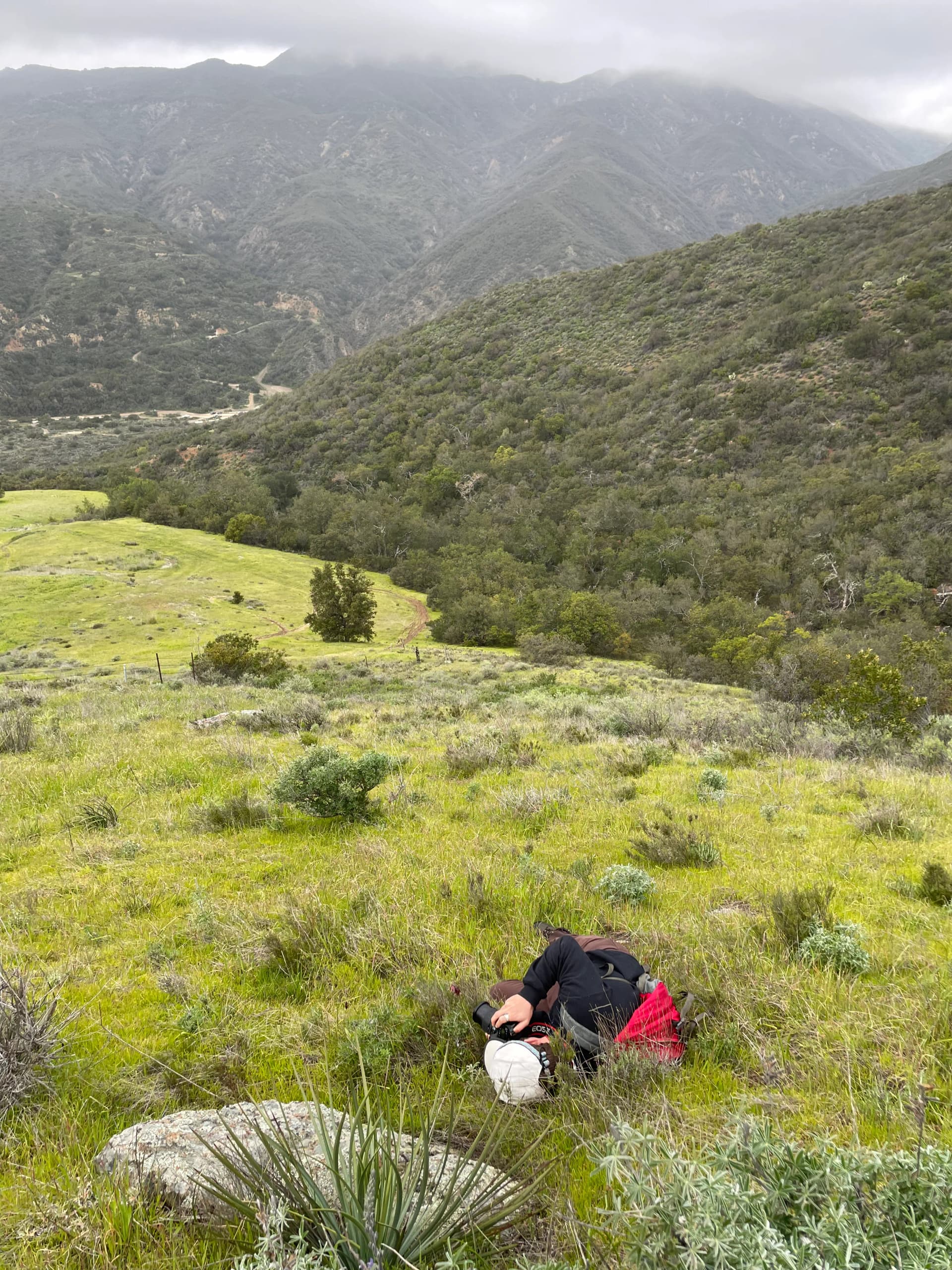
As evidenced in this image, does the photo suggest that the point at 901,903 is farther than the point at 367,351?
No

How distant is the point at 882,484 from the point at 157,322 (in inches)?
5631

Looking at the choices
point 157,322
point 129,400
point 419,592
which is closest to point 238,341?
point 157,322

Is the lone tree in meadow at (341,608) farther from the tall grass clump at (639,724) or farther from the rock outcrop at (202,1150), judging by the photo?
the rock outcrop at (202,1150)

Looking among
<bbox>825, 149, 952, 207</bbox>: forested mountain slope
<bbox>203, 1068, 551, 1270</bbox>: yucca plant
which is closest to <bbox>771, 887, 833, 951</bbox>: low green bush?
<bbox>203, 1068, 551, 1270</bbox>: yucca plant

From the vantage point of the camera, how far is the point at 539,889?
4090 mm

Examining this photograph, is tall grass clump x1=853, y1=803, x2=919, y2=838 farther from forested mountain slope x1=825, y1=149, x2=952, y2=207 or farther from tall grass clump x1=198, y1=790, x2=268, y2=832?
forested mountain slope x1=825, y1=149, x2=952, y2=207

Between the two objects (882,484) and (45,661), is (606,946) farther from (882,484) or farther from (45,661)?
(882,484)

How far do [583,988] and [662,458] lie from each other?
52820 millimetres

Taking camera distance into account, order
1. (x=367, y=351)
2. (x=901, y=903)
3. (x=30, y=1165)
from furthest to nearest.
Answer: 1. (x=367, y=351)
2. (x=901, y=903)
3. (x=30, y=1165)

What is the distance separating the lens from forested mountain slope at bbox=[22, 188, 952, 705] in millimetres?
35125

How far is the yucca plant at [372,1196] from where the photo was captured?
1477 mm

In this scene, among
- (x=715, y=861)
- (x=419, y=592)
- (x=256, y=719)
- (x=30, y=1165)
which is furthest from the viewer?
(x=419, y=592)

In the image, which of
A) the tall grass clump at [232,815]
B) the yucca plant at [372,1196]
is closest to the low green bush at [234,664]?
the tall grass clump at [232,815]

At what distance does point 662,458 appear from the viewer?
50.8 meters
